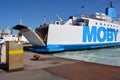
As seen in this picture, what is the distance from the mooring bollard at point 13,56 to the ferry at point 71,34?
13.6 metres

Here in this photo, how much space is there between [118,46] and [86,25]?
521 inches

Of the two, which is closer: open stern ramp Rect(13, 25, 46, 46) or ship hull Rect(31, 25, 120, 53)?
open stern ramp Rect(13, 25, 46, 46)

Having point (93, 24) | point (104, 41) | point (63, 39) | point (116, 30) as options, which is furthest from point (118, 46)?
point (63, 39)

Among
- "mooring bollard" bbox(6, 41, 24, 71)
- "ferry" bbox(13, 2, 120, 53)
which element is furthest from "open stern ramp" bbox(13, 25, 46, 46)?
"mooring bollard" bbox(6, 41, 24, 71)

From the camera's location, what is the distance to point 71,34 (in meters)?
25.2

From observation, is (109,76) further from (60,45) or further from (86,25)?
(86,25)

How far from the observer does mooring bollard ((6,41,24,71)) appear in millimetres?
8195

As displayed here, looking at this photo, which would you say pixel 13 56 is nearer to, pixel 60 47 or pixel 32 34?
pixel 32 34

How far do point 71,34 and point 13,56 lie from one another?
17372 mm

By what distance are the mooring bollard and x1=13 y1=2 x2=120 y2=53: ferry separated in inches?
536

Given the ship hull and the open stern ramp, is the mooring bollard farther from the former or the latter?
the ship hull

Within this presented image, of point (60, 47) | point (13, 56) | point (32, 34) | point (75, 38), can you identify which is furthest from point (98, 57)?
point (13, 56)

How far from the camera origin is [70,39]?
82.6 feet

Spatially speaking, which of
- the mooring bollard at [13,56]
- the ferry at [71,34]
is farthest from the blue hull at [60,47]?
the mooring bollard at [13,56]
